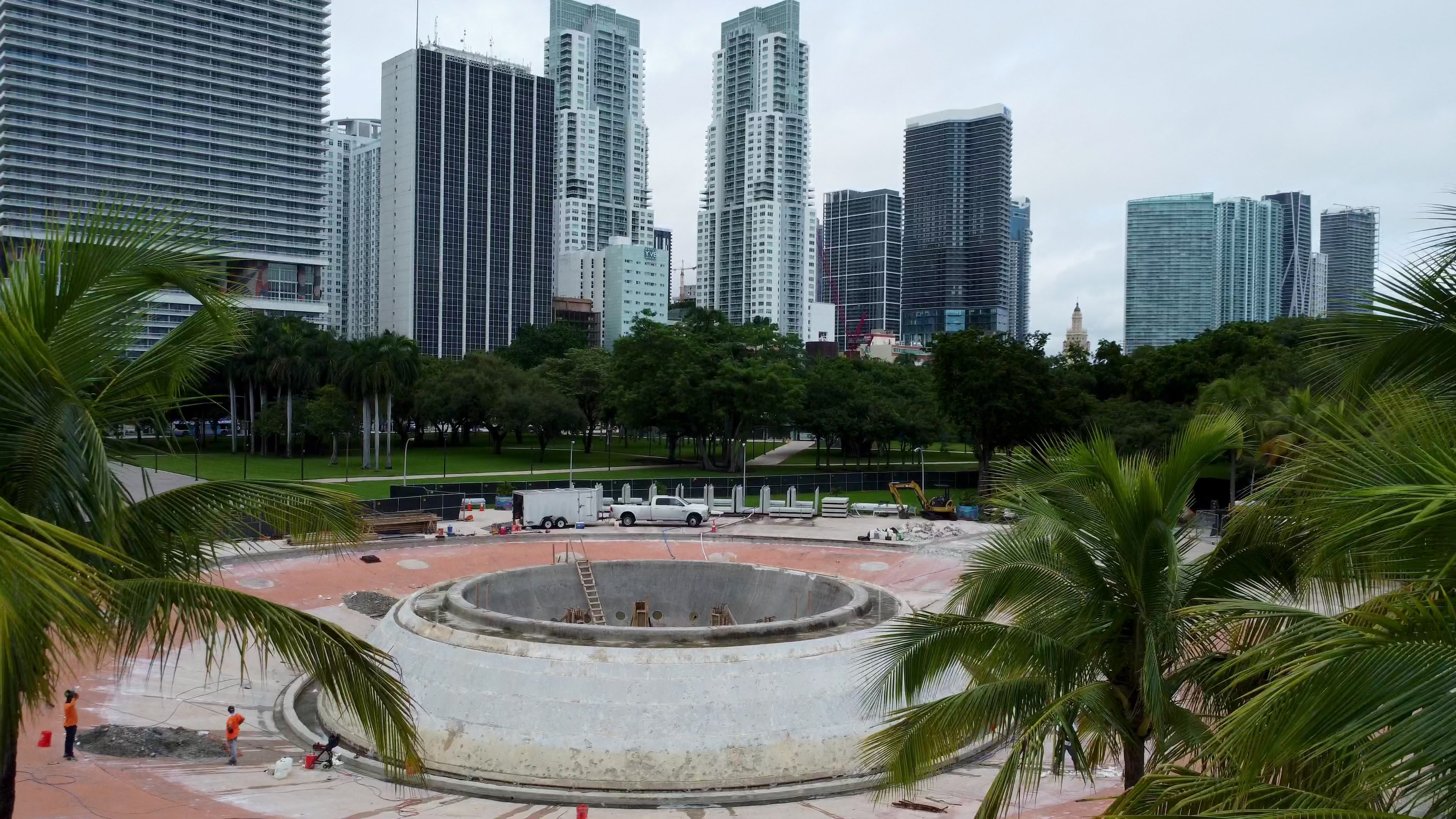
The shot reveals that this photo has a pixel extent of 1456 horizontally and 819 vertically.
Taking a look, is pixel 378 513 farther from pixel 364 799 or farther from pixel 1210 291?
pixel 1210 291

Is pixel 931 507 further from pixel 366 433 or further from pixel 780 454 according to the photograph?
pixel 780 454

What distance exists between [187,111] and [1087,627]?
14652cm

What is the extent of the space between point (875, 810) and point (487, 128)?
161935 mm

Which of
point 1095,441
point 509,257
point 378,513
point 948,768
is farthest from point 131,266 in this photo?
point 509,257

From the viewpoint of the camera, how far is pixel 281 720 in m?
21.8

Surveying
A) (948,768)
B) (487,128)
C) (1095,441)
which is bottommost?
(948,768)

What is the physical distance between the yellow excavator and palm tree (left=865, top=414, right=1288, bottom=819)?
3959 centimetres

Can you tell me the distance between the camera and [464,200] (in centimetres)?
16212

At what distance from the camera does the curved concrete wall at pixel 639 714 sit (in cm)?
1872

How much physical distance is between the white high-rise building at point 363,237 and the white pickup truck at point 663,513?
14552 cm

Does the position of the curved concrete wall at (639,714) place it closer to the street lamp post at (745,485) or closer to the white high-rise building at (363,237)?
the street lamp post at (745,485)

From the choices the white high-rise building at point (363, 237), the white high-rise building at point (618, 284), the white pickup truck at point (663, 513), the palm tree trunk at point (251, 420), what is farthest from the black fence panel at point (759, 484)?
the white high-rise building at point (363, 237)

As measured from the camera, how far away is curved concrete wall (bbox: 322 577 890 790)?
18.7 m

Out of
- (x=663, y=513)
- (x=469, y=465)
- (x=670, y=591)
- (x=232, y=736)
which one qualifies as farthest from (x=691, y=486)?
(x=232, y=736)
